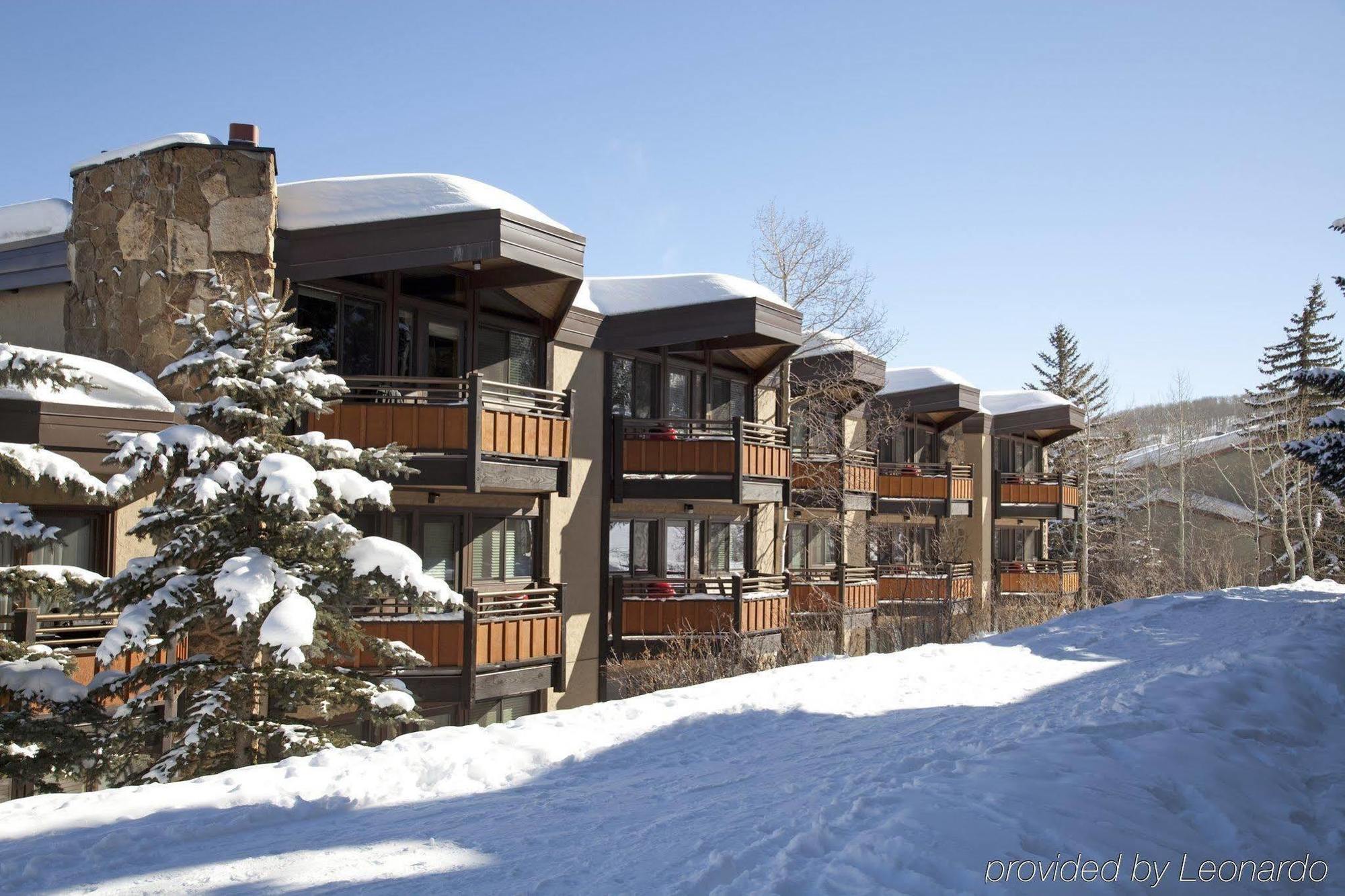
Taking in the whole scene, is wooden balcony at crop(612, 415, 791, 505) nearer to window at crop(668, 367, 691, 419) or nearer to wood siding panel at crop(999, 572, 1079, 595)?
window at crop(668, 367, 691, 419)

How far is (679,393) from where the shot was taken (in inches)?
958

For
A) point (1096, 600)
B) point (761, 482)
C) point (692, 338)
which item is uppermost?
point (692, 338)

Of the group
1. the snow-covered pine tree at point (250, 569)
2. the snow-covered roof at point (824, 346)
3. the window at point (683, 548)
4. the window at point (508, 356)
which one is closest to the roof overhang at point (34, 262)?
the snow-covered pine tree at point (250, 569)

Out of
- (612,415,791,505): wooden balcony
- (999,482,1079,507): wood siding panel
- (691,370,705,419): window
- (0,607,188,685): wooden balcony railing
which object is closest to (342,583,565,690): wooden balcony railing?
(0,607,188,685): wooden balcony railing

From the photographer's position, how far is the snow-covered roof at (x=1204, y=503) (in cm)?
5281

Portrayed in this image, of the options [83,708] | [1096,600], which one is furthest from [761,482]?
[1096,600]

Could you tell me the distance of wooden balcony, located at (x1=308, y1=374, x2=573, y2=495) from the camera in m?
15.9

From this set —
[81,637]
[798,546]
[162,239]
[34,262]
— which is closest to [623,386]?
[798,546]

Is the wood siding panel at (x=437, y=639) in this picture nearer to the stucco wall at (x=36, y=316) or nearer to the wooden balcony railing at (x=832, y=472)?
the stucco wall at (x=36, y=316)

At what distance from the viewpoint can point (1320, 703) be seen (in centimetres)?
1060

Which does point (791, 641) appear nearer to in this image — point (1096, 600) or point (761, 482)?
point (761, 482)

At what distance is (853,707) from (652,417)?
42.8ft

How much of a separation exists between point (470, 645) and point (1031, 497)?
28.9 meters

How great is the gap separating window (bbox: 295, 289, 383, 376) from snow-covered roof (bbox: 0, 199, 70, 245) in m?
3.80
